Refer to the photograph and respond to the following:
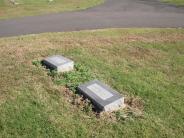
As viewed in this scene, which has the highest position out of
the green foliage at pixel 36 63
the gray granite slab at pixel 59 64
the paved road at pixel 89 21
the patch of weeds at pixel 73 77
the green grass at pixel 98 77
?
the gray granite slab at pixel 59 64

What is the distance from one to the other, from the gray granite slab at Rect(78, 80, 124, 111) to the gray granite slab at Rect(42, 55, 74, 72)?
138cm

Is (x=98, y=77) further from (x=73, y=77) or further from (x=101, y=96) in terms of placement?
(x=101, y=96)

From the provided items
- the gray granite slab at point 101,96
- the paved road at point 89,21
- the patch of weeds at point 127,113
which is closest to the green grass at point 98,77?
the patch of weeds at point 127,113

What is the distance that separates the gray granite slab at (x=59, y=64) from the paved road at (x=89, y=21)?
20.1 ft

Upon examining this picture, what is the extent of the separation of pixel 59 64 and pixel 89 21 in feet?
30.4

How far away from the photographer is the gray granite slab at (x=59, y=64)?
9.09 metres

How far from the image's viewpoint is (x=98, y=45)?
1193 cm

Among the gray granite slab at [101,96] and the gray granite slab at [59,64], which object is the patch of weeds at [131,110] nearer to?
the gray granite slab at [101,96]

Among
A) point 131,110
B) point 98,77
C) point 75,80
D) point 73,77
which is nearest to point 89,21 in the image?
point 98,77

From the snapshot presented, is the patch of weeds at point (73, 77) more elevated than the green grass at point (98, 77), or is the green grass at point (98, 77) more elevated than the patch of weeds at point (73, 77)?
the patch of weeds at point (73, 77)

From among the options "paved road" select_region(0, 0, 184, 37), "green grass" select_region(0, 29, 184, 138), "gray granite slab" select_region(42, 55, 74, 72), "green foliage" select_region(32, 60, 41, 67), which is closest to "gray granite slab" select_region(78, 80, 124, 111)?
"green grass" select_region(0, 29, 184, 138)

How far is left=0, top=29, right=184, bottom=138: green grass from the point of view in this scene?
21.6 ft

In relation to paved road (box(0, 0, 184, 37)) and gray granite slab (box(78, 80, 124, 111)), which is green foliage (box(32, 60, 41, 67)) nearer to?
gray granite slab (box(78, 80, 124, 111))

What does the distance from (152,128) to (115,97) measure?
1196 mm
